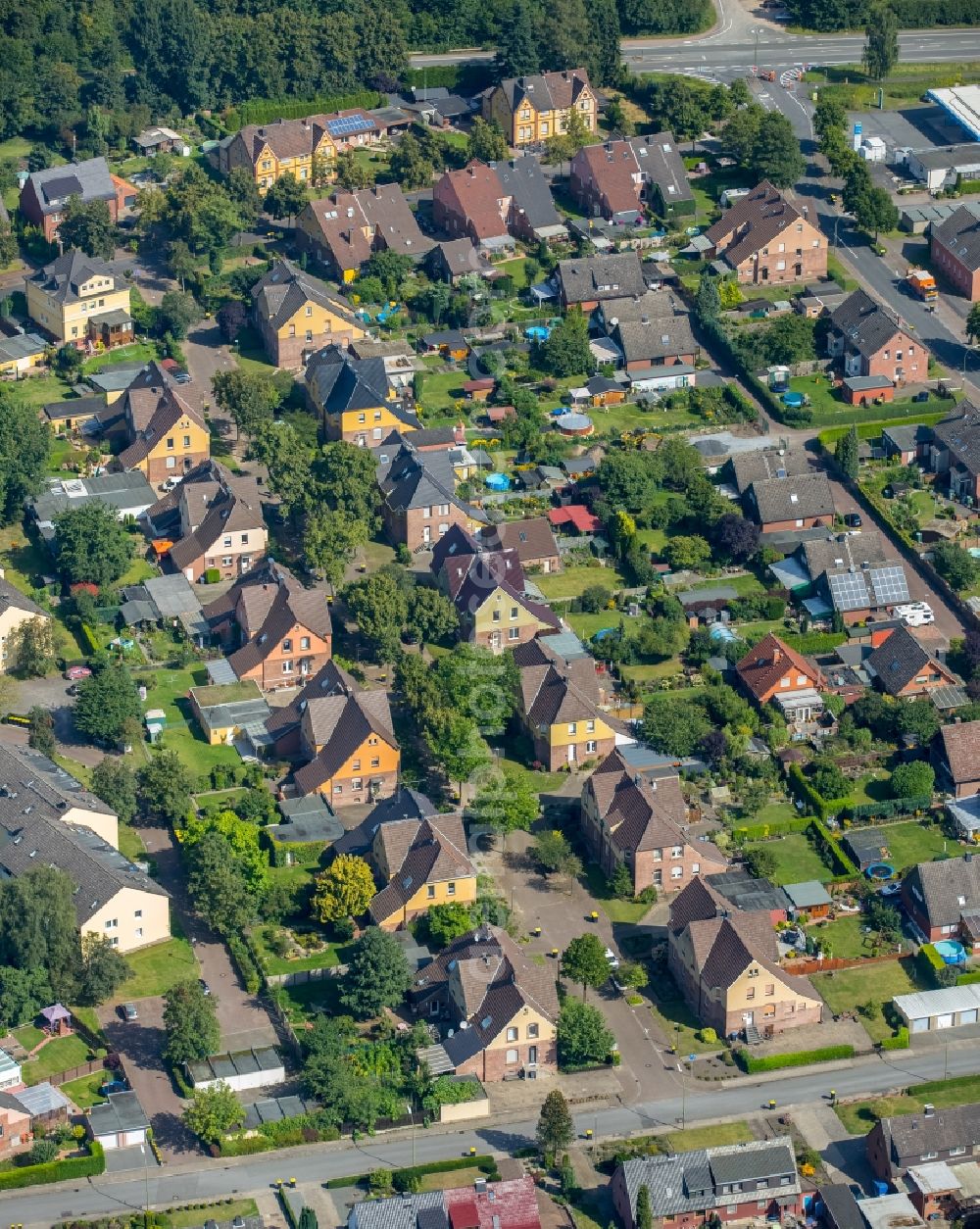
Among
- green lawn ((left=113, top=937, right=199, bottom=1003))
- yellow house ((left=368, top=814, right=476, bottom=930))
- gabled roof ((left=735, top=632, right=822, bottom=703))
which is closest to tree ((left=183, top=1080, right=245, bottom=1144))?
green lawn ((left=113, top=937, right=199, bottom=1003))

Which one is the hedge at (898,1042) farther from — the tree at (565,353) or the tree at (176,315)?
the tree at (176,315)

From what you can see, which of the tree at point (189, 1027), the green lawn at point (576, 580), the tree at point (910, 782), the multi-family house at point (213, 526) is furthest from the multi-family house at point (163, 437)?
the tree at point (189, 1027)

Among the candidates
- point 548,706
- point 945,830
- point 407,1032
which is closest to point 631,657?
point 548,706

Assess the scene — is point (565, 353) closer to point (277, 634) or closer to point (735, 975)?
point (277, 634)

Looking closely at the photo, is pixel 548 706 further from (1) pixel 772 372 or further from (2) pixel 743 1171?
(1) pixel 772 372

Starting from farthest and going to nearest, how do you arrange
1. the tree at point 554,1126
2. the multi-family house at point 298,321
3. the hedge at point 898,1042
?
the multi-family house at point 298,321
the hedge at point 898,1042
the tree at point 554,1126
